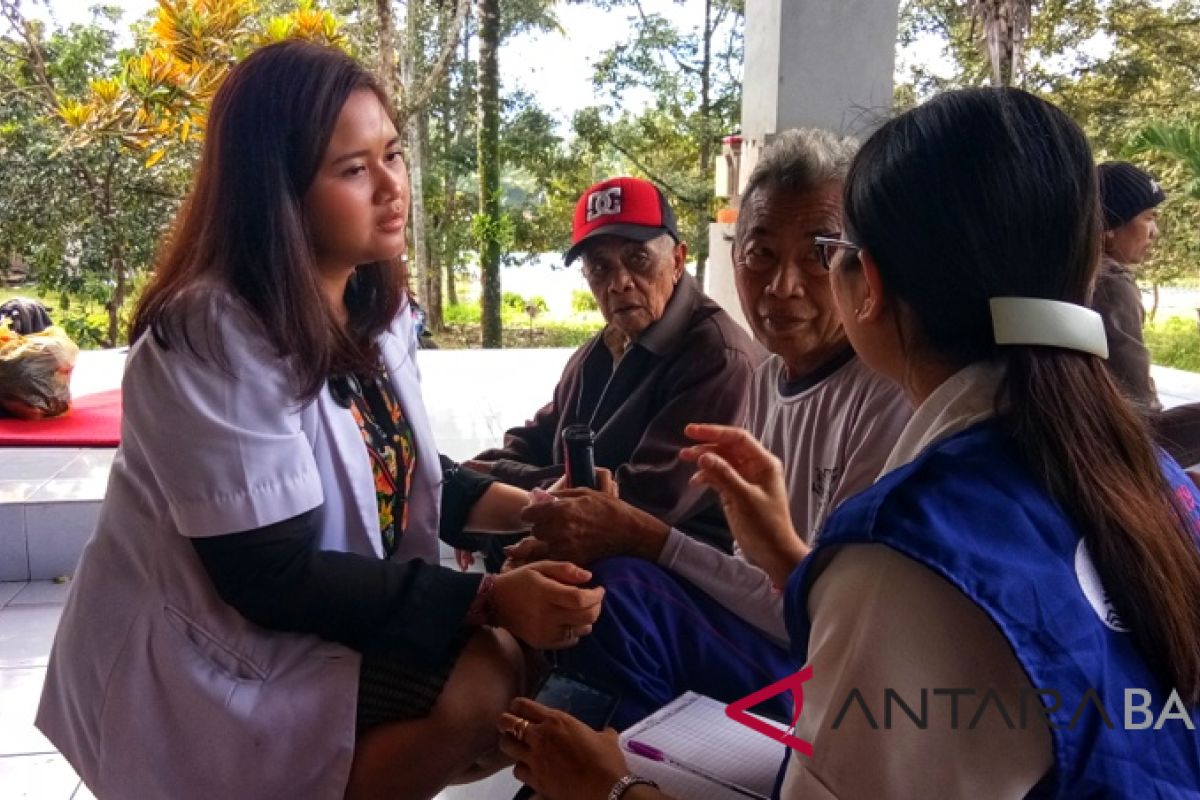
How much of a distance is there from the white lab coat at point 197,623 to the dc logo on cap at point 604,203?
0.93 metres

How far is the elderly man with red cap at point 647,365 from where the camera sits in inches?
75.9

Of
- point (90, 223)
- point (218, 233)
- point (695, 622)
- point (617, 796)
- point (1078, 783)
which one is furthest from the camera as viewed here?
point (90, 223)

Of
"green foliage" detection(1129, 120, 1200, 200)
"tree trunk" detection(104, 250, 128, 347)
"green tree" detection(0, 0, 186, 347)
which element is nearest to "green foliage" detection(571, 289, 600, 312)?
"green tree" detection(0, 0, 186, 347)

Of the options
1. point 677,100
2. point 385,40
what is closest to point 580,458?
point 385,40

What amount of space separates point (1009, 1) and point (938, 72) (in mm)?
3994

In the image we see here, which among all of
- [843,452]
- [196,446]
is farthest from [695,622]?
[196,446]

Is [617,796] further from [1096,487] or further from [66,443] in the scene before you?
[66,443]

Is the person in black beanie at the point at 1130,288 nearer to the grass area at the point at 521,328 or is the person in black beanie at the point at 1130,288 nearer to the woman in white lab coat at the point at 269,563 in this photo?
the woman in white lab coat at the point at 269,563

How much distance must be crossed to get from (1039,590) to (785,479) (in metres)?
0.83

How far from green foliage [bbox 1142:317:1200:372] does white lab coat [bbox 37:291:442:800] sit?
10.0 meters

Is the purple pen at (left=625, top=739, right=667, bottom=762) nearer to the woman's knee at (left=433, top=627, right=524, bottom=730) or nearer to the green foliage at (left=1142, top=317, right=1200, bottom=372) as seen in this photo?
the woman's knee at (left=433, top=627, right=524, bottom=730)

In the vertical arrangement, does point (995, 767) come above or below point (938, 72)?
below

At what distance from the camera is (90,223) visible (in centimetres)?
877

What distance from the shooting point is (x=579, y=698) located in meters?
1.35
